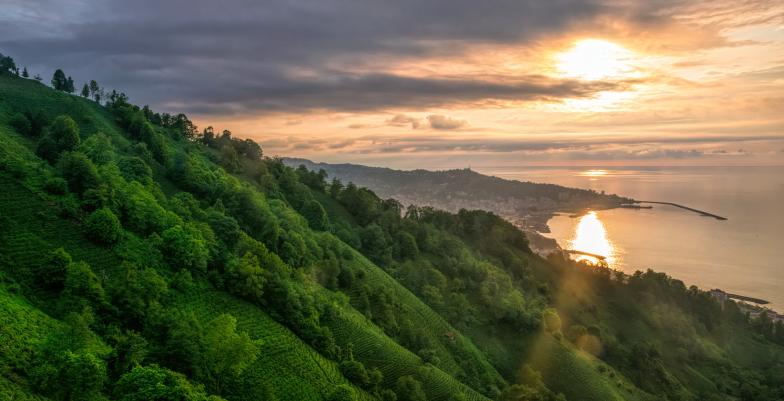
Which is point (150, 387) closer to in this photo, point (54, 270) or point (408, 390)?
point (54, 270)

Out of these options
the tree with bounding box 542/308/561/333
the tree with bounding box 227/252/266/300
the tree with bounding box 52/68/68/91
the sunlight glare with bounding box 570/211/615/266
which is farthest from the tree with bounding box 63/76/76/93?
the sunlight glare with bounding box 570/211/615/266

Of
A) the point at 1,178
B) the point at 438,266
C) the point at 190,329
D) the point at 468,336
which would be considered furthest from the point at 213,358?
the point at 438,266

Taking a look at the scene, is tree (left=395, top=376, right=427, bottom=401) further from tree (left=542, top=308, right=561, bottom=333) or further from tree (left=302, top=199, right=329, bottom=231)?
tree (left=302, top=199, right=329, bottom=231)

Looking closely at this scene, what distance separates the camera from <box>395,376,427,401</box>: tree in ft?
138

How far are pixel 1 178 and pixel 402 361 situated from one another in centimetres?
3750

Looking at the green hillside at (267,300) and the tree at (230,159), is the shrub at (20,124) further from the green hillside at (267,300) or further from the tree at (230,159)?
the tree at (230,159)

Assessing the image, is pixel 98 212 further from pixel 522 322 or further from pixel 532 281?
pixel 532 281

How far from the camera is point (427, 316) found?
6325cm

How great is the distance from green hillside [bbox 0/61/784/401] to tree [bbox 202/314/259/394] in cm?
13

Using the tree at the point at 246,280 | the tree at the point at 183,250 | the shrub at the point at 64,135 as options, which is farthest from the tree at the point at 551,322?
the shrub at the point at 64,135

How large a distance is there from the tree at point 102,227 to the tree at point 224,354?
43.5ft

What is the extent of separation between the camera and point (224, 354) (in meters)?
30.8

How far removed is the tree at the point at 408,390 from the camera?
138 feet

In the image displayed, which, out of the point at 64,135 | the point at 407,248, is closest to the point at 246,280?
the point at 64,135
